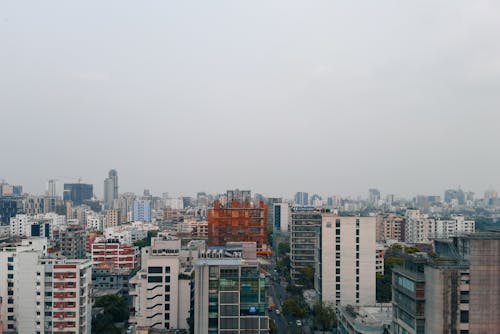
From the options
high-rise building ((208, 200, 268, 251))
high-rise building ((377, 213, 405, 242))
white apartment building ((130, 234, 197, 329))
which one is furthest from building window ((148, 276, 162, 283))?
high-rise building ((377, 213, 405, 242))

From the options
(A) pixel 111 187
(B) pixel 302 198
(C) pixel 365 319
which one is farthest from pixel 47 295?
(B) pixel 302 198

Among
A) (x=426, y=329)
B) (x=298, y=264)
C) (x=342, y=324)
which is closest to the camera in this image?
(x=426, y=329)

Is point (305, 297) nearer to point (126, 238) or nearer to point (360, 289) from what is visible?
point (360, 289)

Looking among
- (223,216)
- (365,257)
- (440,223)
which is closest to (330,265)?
(365,257)

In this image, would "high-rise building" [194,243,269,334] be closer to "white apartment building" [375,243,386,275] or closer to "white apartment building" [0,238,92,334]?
"white apartment building" [0,238,92,334]

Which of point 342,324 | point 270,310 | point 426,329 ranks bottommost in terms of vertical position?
point 270,310

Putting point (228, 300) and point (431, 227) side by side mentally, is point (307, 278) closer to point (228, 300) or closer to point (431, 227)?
point (228, 300)

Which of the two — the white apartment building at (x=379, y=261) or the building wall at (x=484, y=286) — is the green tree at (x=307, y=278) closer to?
the white apartment building at (x=379, y=261)

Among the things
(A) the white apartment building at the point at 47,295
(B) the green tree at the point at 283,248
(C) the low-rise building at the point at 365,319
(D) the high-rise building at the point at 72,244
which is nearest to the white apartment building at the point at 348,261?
(C) the low-rise building at the point at 365,319
